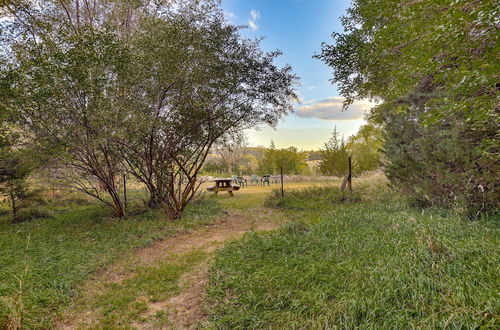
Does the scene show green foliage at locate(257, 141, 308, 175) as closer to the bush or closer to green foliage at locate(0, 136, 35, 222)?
the bush

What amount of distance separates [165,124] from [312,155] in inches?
2057

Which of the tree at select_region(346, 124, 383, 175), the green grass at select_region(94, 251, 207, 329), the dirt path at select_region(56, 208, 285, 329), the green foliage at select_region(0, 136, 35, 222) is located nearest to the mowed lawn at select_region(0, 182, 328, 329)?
the dirt path at select_region(56, 208, 285, 329)

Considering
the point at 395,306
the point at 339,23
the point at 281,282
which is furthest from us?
the point at 339,23

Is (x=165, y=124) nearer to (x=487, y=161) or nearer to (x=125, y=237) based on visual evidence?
(x=125, y=237)

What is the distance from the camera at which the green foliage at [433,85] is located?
2604 millimetres

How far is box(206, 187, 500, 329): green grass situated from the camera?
204 cm

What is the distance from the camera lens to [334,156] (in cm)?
1872

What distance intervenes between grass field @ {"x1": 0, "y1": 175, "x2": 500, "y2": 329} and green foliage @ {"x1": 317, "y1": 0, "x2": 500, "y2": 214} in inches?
38.2

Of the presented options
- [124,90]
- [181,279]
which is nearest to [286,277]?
[181,279]

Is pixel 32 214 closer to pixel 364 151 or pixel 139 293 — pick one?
pixel 139 293

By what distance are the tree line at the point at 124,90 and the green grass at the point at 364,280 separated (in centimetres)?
381

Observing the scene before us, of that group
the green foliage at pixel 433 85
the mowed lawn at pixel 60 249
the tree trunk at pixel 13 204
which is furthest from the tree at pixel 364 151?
the tree trunk at pixel 13 204

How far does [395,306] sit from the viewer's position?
217 centimetres

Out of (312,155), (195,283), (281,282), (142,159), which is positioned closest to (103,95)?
(142,159)
